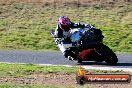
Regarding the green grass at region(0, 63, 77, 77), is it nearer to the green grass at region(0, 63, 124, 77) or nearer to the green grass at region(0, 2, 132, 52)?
the green grass at region(0, 63, 124, 77)

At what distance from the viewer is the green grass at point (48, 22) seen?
2373 cm

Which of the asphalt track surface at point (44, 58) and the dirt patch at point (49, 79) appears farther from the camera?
the asphalt track surface at point (44, 58)

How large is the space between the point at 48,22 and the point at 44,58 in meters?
9.06

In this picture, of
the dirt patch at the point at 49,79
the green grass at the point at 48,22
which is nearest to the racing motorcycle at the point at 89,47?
the dirt patch at the point at 49,79

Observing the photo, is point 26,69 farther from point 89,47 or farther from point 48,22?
point 48,22

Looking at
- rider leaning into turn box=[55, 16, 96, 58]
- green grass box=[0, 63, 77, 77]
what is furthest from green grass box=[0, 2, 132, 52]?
green grass box=[0, 63, 77, 77]

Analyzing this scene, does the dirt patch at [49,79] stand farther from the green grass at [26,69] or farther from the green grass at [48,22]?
the green grass at [48,22]

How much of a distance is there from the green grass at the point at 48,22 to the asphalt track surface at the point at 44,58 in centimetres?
277

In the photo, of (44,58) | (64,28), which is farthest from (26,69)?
(44,58)

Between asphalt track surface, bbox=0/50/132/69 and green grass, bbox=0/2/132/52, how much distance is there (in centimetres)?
277

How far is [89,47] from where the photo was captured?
17844 millimetres

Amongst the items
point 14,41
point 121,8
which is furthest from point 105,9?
point 14,41

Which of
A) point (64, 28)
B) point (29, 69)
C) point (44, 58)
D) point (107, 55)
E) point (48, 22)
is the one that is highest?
point (64, 28)

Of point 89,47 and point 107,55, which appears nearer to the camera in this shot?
point 107,55
